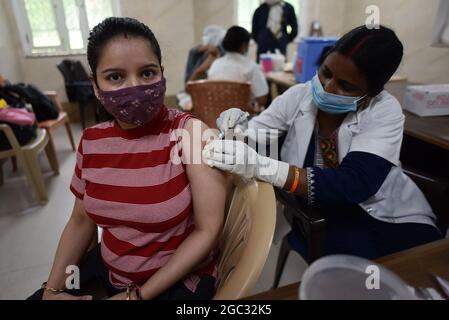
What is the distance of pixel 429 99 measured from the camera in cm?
144

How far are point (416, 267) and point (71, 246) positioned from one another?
92 cm

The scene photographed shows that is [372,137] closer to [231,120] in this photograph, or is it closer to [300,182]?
[300,182]

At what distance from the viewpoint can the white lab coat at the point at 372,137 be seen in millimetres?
1021

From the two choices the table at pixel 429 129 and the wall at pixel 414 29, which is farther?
the table at pixel 429 129

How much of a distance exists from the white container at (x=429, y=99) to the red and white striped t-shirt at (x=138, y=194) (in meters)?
1.23

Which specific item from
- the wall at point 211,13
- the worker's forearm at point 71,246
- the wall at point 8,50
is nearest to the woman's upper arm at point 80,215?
the worker's forearm at point 71,246

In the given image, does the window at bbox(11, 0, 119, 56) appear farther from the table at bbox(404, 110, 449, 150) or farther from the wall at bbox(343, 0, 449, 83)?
the table at bbox(404, 110, 449, 150)

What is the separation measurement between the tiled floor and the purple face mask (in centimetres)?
64

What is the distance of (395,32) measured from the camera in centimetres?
95

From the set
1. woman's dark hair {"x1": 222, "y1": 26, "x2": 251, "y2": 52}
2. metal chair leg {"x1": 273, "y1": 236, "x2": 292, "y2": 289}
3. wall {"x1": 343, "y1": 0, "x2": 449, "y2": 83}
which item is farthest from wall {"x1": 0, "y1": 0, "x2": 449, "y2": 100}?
woman's dark hair {"x1": 222, "y1": 26, "x2": 251, "y2": 52}

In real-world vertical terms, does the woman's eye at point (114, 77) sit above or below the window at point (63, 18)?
below

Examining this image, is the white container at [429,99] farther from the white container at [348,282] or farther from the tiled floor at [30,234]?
the white container at [348,282]

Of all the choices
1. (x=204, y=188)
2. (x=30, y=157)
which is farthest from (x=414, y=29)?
(x=30, y=157)

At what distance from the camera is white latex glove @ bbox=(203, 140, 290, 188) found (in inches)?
31.3
